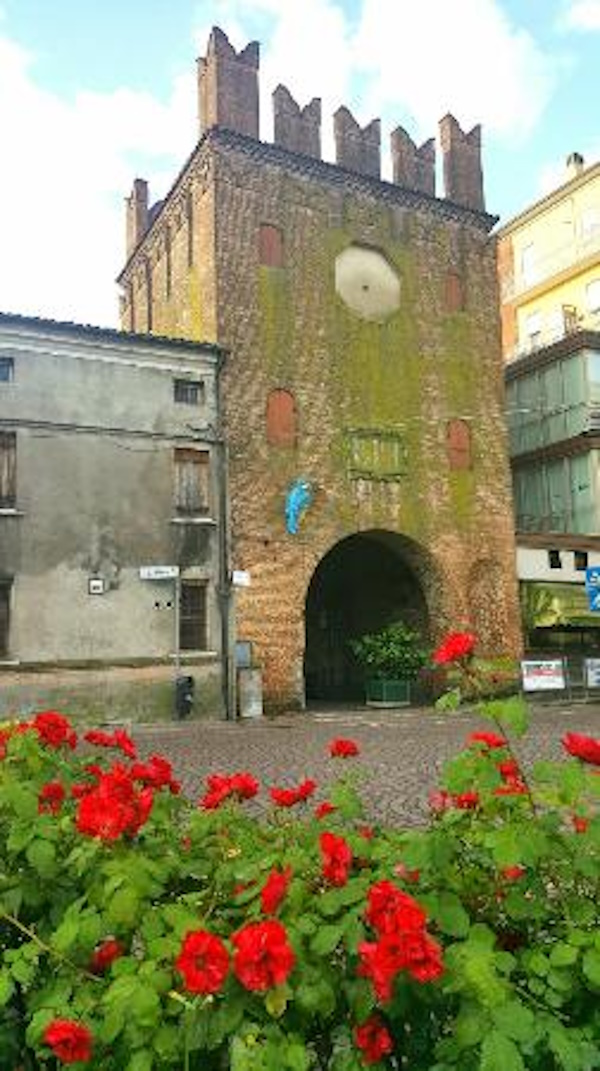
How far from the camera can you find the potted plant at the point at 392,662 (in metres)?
23.8

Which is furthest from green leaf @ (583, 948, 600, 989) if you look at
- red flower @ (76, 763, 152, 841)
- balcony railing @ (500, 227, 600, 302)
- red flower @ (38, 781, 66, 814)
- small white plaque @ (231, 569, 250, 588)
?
balcony railing @ (500, 227, 600, 302)

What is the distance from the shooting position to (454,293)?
88.5ft

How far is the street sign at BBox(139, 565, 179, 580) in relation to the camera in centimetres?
2064

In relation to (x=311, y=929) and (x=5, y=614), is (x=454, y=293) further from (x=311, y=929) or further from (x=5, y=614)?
(x=311, y=929)

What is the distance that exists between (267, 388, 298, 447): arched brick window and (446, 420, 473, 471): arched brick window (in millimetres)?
5043

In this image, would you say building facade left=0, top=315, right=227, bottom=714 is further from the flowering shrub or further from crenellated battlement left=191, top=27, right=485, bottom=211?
the flowering shrub

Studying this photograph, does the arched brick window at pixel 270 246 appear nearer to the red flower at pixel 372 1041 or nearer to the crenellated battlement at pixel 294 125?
the crenellated battlement at pixel 294 125

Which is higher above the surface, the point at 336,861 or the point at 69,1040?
the point at 336,861

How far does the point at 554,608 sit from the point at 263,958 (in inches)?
994

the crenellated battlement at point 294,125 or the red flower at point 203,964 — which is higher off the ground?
the crenellated battlement at point 294,125

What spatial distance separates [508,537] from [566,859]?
24.4 meters

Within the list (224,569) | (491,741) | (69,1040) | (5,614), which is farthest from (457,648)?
(224,569)

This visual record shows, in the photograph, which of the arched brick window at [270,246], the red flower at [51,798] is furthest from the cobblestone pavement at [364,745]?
the arched brick window at [270,246]

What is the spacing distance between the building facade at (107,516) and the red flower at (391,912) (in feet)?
59.9
